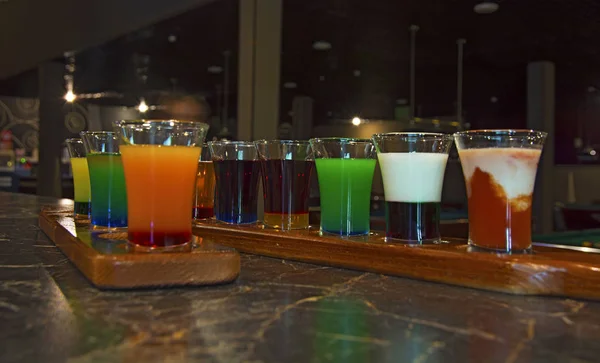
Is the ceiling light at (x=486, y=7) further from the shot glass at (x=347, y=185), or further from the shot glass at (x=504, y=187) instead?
the shot glass at (x=504, y=187)

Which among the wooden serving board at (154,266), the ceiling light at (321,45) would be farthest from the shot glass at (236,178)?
the ceiling light at (321,45)

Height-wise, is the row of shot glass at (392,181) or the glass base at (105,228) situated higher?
the row of shot glass at (392,181)

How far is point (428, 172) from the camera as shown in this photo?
3.74ft

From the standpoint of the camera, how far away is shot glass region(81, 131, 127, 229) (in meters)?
1.27

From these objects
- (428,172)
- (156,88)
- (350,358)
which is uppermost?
(156,88)

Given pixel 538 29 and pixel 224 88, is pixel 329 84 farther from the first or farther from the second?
pixel 538 29

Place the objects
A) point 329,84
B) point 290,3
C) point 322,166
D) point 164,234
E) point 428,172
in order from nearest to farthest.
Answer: point 164,234 → point 428,172 → point 322,166 → point 290,3 → point 329,84

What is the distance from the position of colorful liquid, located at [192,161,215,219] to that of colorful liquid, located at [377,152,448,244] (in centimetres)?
57

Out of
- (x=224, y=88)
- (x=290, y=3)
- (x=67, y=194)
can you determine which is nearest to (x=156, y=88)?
(x=224, y=88)

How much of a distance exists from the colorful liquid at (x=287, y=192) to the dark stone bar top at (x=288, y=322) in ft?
1.06

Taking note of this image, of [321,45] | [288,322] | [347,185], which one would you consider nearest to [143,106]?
[321,45]

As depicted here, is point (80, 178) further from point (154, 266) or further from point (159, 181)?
point (154, 266)

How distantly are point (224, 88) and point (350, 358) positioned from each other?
8.16m

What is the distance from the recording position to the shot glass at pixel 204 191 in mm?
1550
